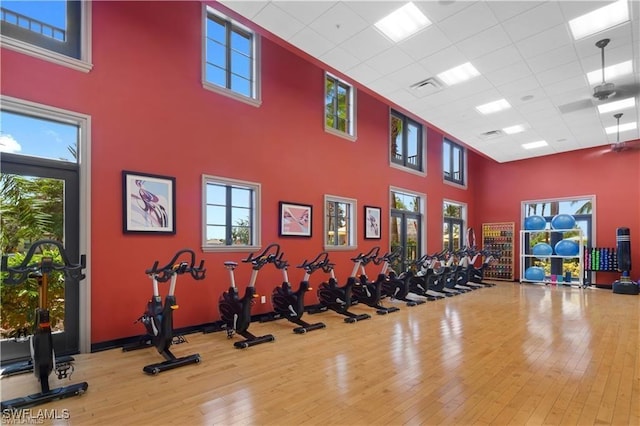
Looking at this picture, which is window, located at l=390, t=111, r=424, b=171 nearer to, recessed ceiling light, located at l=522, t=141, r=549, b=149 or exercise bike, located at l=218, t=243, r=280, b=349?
recessed ceiling light, located at l=522, t=141, r=549, b=149

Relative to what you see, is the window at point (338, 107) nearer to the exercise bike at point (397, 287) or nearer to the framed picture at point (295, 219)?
the framed picture at point (295, 219)

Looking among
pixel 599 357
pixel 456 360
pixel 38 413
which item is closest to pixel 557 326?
pixel 599 357

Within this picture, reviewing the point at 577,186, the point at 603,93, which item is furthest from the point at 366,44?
the point at 577,186

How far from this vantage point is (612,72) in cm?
533

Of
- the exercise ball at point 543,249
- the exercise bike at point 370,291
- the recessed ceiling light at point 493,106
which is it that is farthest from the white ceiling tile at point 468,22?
the exercise ball at point 543,249

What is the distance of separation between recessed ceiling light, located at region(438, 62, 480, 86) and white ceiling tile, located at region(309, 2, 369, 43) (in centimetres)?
189

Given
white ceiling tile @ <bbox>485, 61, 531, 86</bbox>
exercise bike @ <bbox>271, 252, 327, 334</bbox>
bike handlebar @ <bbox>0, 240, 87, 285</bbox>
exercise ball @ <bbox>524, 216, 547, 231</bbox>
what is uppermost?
white ceiling tile @ <bbox>485, 61, 531, 86</bbox>

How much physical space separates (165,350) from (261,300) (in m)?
2.04

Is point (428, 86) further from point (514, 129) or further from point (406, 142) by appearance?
point (514, 129)

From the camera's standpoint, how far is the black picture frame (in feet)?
19.2

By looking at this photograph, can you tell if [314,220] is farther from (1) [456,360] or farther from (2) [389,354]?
(1) [456,360]

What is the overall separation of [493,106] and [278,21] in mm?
4764

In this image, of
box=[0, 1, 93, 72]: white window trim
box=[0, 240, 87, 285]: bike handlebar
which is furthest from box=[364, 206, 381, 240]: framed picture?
box=[0, 240, 87, 285]: bike handlebar

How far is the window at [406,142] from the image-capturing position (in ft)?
29.1
